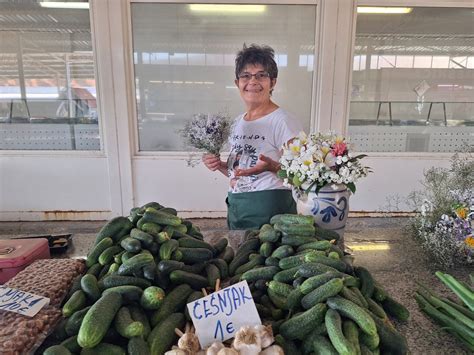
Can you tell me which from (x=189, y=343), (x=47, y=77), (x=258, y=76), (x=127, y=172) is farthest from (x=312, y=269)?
(x=47, y=77)

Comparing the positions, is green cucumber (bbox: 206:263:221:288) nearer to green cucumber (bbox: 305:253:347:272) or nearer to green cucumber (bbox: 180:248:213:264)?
green cucumber (bbox: 180:248:213:264)

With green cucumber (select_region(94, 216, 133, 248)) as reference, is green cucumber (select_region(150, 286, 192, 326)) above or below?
below

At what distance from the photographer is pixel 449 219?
1362mm

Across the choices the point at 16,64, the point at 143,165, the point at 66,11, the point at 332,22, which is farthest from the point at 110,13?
the point at 332,22

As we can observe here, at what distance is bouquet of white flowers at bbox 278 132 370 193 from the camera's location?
4.30 feet

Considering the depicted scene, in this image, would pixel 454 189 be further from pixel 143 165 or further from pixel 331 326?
pixel 143 165

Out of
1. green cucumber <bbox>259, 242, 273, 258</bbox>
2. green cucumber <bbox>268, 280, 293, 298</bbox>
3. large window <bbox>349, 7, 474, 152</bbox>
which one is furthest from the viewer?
large window <bbox>349, 7, 474, 152</bbox>

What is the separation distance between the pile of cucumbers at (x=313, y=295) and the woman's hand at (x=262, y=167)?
0.54 meters

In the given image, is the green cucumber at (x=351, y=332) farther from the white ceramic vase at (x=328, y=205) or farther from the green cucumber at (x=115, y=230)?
the green cucumber at (x=115, y=230)

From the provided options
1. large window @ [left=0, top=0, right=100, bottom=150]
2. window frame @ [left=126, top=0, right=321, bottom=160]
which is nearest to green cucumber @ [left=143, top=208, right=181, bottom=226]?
window frame @ [left=126, top=0, right=321, bottom=160]

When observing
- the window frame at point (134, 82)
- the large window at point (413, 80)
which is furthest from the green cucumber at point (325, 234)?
the large window at point (413, 80)

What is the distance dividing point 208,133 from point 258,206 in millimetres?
462

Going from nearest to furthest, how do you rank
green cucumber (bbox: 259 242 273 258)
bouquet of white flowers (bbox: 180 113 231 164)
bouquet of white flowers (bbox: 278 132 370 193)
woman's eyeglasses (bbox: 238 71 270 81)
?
green cucumber (bbox: 259 242 273 258)
bouquet of white flowers (bbox: 278 132 370 193)
bouquet of white flowers (bbox: 180 113 231 164)
woman's eyeglasses (bbox: 238 71 270 81)

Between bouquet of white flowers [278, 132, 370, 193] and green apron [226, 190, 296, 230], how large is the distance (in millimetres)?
424
